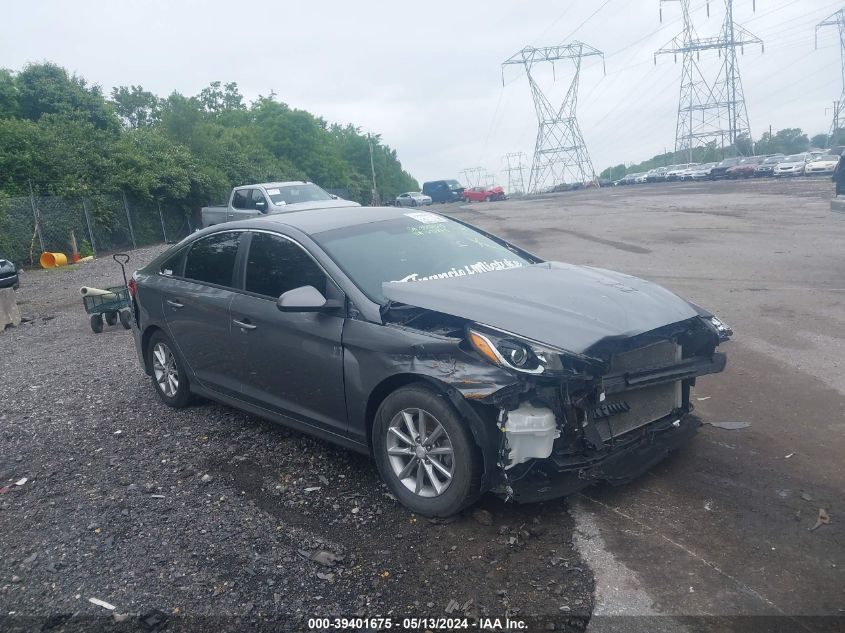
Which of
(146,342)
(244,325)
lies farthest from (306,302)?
(146,342)

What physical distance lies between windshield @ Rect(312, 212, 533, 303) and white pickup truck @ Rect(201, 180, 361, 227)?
12.5 meters

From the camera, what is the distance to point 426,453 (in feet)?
13.3

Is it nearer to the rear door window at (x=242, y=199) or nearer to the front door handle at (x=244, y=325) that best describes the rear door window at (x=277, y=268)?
the front door handle at (x=244, y=325)

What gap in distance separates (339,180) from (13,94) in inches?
1207

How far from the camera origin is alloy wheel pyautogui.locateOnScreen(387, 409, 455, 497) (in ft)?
13.1

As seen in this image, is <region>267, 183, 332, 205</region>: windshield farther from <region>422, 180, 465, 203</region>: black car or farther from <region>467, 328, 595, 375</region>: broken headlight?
<region>422, 180, 465, 203</region>: black car

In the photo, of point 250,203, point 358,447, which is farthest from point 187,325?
point 250,203

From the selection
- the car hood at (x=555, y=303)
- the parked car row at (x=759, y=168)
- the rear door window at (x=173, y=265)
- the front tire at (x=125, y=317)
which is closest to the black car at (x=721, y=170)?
the parked car row at (x=759, y=168)

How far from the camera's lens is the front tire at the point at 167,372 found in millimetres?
6191

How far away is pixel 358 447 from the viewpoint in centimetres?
454

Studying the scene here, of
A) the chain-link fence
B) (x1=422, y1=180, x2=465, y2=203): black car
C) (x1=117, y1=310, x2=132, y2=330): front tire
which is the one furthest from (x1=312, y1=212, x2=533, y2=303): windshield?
(x1=422, y1=180, x2=465, y2=203): black car

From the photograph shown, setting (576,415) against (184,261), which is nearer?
(576,415)

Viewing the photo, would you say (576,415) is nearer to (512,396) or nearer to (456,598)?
(512,396)

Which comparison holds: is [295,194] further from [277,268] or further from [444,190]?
[444,190]
